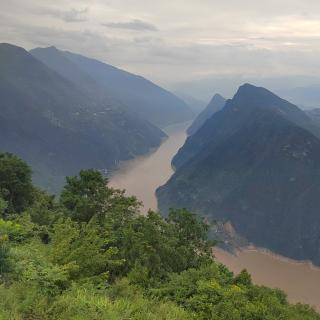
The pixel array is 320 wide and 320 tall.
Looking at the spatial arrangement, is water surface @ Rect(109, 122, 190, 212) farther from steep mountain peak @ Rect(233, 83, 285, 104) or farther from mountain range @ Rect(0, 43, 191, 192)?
steep mountain peak @ Rect(233, 83, 285, 104)

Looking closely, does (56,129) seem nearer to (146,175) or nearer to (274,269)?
(146,175)

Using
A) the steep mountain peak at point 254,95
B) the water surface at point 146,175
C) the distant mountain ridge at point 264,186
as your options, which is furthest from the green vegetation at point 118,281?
the steep mountain peak at point 254,95

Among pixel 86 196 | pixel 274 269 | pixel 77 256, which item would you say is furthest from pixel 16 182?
pixel 274 269

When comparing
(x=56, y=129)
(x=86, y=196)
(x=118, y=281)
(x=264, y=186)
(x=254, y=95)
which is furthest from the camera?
(x=254, y=95)

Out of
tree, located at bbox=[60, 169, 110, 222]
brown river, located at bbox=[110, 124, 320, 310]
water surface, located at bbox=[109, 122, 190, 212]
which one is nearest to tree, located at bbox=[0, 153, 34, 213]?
tree, located at bbox=[60, 169, 110, 222]

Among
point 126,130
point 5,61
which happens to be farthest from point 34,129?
point 5,61
